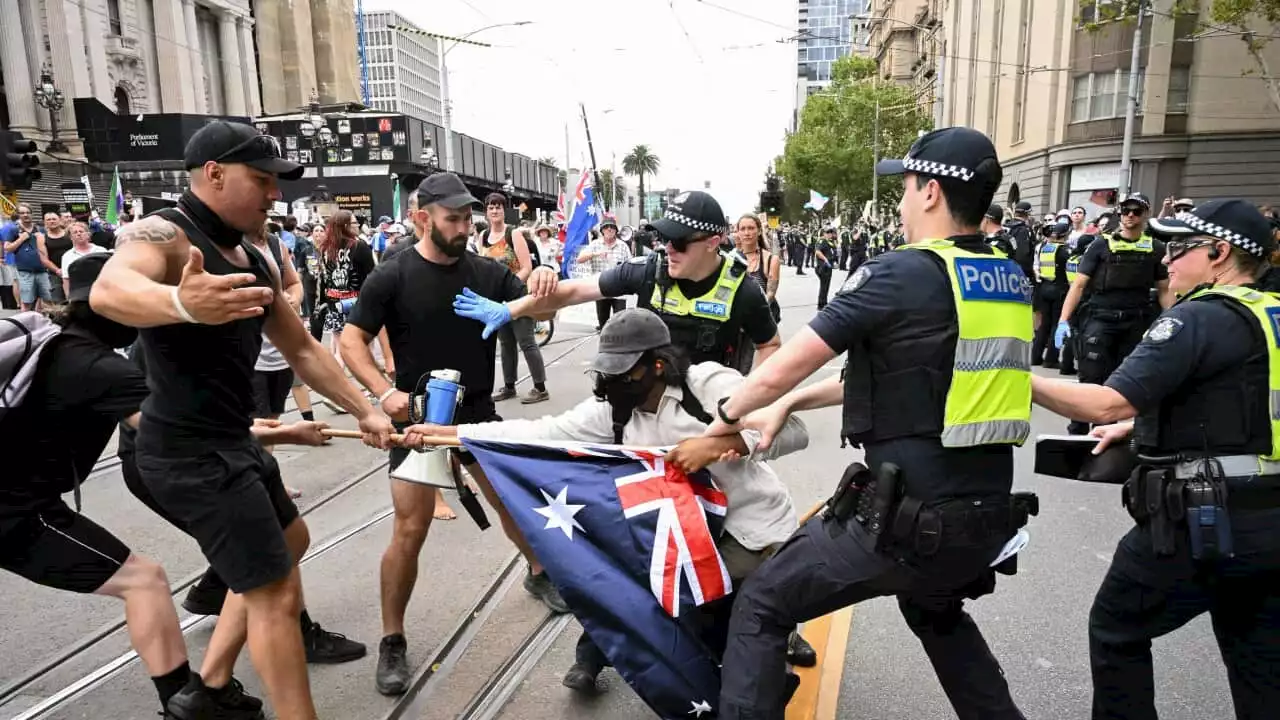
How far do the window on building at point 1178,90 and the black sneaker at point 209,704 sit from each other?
3570 cm

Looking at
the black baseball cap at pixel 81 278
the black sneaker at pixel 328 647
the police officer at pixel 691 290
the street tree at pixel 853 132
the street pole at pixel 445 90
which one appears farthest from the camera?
the street tree at pixel 853 132

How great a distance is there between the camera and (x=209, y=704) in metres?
2.87

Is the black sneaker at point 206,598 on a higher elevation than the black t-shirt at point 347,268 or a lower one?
lower

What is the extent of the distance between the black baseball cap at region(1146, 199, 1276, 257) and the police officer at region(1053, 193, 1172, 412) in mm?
4520

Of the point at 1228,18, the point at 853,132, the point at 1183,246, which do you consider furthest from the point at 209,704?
the point at 853,132

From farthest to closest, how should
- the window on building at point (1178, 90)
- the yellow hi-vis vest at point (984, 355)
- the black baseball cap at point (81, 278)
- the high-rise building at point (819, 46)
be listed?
1. the high-rise building at point (819, 46)
2. the window on building at point (1178, 90)
3. the black baseball cap at point (81, 278)
4. the yellow hi-vis vest at point (984, 355)

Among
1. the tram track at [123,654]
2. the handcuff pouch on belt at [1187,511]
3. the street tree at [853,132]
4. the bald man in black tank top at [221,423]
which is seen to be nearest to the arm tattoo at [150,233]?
the bald man in black tank top at [221,423]

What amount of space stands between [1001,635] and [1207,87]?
3344 centimetres

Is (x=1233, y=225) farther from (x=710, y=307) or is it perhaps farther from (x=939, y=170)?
A: (x=710, y=307)

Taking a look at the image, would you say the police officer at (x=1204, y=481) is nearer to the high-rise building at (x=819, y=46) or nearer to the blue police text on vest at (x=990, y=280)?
the blue police text on vest at (x=990, y=280)

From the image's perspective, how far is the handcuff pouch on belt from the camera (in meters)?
2.32

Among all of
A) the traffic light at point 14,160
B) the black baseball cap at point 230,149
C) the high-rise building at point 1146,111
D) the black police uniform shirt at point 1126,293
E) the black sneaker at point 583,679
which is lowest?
the black sneaker at point 583,679

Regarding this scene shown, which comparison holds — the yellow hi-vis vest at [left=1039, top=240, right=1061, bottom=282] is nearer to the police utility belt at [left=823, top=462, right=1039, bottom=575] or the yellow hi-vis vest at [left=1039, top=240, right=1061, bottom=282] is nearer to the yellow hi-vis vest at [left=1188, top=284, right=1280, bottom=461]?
the yellow hi-vis vest at [left=1188, top=284, right=1280, bottom=461]

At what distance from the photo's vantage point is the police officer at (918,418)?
Answer: 2.22 m
